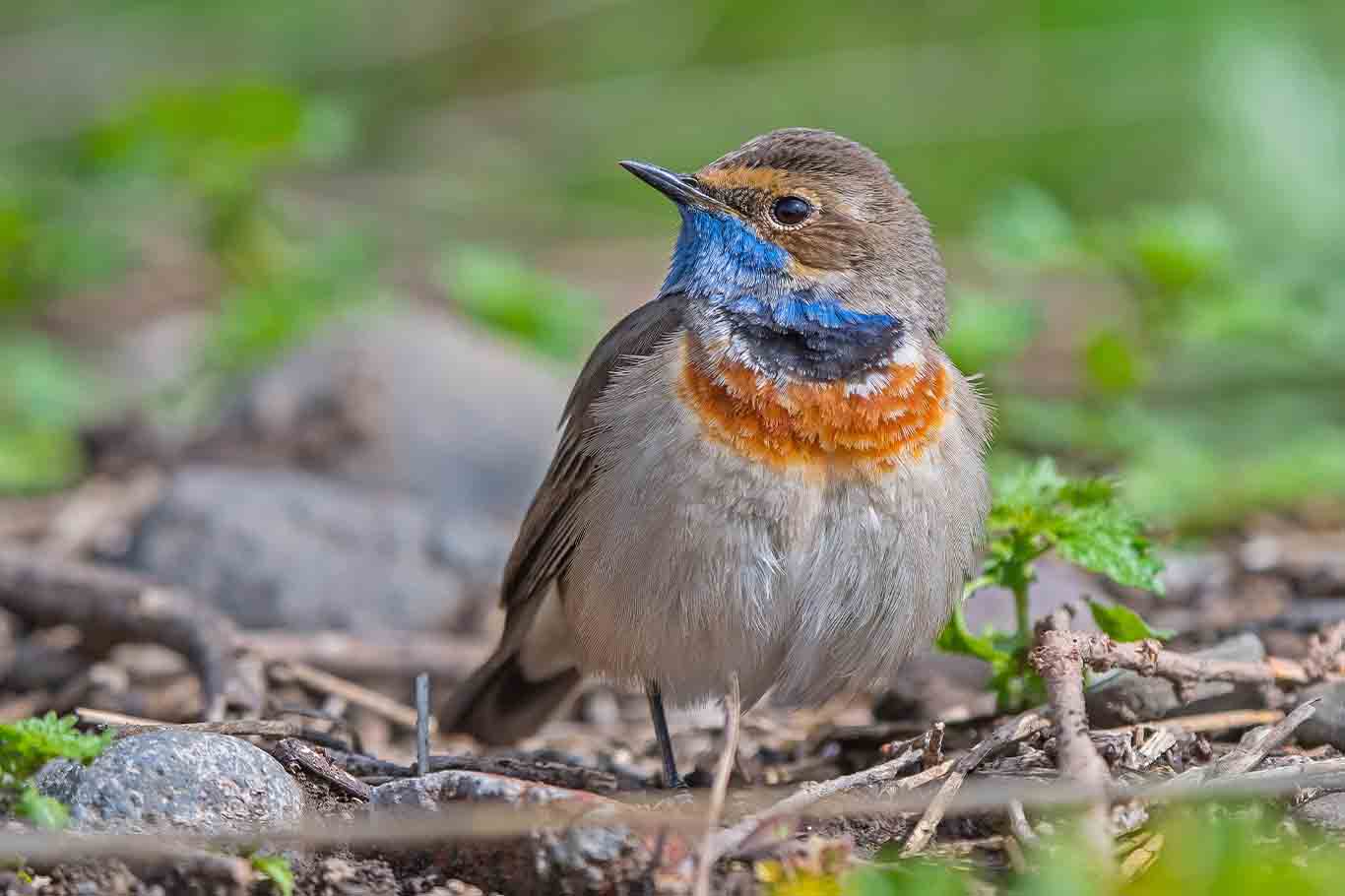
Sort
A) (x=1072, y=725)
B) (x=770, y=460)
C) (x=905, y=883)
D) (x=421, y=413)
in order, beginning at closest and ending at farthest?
1. (x=905, y=883)
2. (x=1072, y=725)
3. (x=770, y=460)
4. (x=421, y=413)

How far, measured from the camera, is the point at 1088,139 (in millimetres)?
11477

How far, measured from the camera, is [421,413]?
7.93 m

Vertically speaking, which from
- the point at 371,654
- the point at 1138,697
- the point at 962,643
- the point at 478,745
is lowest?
the point at 478,745

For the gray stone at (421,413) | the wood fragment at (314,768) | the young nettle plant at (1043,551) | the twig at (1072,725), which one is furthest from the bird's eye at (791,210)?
the gray stone at (421,413)

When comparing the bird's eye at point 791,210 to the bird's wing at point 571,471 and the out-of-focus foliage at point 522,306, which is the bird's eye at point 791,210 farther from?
the out-of-focus foliage at point 522,306

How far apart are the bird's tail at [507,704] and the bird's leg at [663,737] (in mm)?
571

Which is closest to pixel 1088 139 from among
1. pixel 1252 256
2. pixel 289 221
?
pixel 1252 256

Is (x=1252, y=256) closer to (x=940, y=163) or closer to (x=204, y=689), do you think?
(x=940, y=163)

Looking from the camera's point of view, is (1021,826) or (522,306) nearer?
(1021,826)

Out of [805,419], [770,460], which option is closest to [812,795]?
[770,460]

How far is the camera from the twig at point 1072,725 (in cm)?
343

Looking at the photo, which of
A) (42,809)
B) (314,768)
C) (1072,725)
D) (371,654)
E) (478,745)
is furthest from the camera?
(371,654)

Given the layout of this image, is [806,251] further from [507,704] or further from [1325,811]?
[1325,811]

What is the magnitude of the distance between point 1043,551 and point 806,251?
3.49 ft
